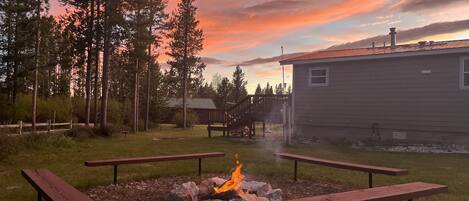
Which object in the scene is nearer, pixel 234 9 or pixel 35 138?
pixel 35 138

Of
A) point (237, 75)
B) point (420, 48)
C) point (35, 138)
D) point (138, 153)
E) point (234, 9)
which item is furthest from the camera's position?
point (237, 75)

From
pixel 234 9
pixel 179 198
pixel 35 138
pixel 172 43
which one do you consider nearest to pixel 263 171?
pixel 179 198

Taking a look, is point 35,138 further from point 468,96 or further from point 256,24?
point 468,96

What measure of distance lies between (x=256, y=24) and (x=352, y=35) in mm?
6450

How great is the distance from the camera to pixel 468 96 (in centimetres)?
1688

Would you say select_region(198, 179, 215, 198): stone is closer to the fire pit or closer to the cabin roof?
the fire pit

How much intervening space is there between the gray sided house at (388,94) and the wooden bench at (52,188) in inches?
607

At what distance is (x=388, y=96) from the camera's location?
18906 mm

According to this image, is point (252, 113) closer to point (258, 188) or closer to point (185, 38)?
point (258, 188)

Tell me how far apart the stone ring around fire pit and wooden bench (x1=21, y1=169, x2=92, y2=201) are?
1.63m

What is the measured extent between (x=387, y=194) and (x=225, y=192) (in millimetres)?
2233

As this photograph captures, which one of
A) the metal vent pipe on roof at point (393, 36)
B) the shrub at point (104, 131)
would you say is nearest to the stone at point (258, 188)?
the metal vent pipe on roof at point (393, 36)

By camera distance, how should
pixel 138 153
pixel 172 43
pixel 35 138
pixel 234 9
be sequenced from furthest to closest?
pixel 172 43 < pixel 234 9 < pixel 35 138 < pixel 138 153

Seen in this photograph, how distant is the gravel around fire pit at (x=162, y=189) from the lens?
300 inches
